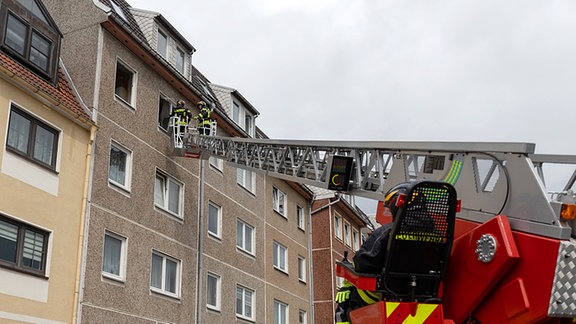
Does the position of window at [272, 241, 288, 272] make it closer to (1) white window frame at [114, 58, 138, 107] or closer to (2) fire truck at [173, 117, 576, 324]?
(1) white window frame at [114, 58, 138, 107]

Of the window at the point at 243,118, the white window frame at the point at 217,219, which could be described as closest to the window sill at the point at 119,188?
the white window frame at the point at 217,219

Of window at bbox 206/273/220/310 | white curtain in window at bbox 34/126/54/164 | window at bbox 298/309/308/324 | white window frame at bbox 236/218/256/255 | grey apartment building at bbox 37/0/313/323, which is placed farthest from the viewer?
window at bbox 298/309/308/324

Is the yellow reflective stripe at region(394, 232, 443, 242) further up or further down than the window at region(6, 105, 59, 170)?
further down

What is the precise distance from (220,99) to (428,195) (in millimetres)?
19211

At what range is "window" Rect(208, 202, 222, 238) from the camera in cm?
1889

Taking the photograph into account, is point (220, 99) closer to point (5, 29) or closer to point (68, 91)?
point (68, 91)

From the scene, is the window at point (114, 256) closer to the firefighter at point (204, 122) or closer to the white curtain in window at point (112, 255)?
the white curtain in window at point (112, 255)

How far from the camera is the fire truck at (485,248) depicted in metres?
3.53

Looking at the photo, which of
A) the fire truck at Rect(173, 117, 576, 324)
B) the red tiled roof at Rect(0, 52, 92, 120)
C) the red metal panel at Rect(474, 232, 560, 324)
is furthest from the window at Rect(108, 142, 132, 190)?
the red metal panel at Rect(474, 232, 560, 324)

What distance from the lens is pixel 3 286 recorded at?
35.8 ft

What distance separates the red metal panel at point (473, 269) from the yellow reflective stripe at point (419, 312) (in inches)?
7.2

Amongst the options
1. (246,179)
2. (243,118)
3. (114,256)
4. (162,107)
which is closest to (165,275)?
(114,256)

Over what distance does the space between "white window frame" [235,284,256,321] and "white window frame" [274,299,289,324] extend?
1.97 meters

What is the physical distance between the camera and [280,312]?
23.1m
